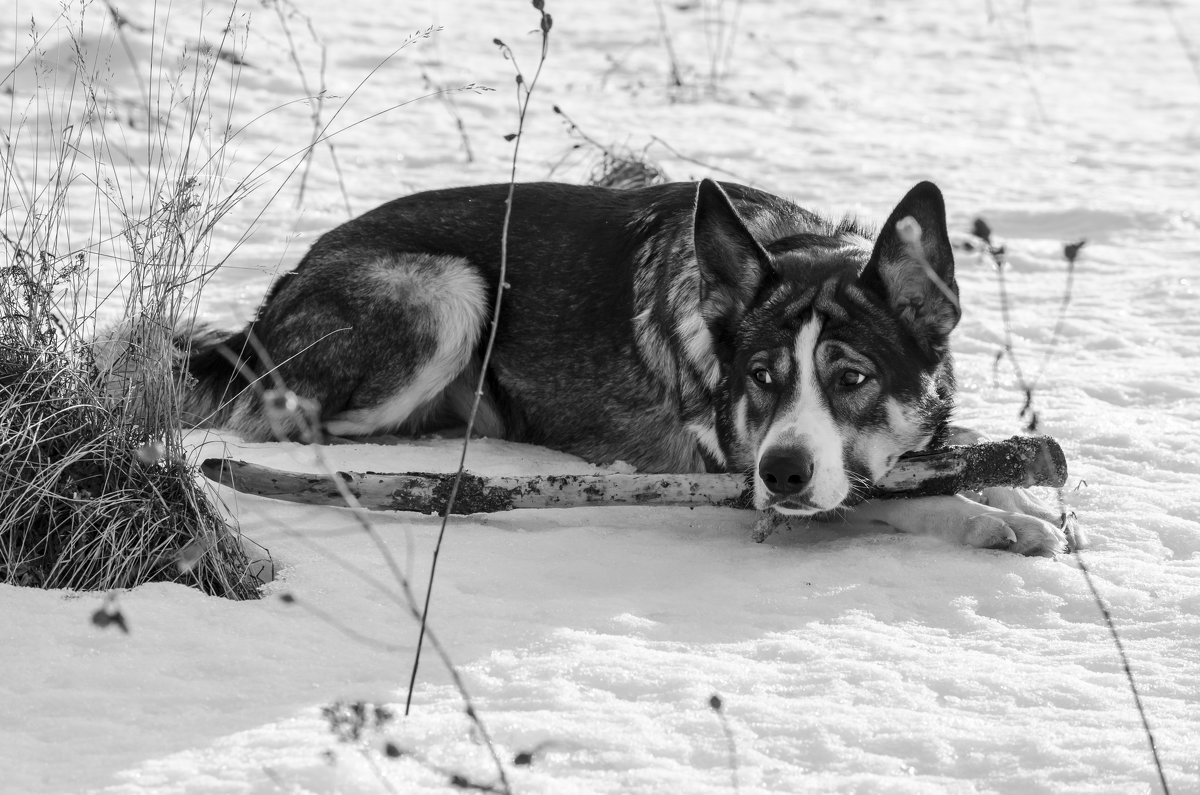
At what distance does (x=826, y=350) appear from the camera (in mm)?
4332

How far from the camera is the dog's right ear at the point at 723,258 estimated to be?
4520 millimetres

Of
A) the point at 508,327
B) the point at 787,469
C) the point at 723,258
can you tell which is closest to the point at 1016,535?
the point at 787,469

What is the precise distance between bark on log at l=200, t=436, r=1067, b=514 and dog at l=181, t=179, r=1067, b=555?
9 cm

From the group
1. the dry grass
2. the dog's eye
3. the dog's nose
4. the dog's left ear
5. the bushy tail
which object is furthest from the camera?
the bushy tail

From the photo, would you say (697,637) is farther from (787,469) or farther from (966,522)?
(966,522)

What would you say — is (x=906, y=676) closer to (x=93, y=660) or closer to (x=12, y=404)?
(x=93, y=660)

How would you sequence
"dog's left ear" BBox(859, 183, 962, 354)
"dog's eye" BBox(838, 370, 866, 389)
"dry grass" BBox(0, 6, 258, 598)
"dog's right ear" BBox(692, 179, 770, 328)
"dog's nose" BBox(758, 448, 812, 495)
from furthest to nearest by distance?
"dog's right ear" BBox(692, 179, 770, 328)
"dog's eye" BBox(838, 370, 866, 389)
"dog's left ear" BBox(859, 183, 962, 354)
"dog's nose" BBox(758, 448, 812, 495)
"dry grass" BBox(0, 6, 258, 598)

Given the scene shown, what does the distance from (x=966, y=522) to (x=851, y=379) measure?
23.8 inches

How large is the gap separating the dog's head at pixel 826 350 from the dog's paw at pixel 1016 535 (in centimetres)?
37

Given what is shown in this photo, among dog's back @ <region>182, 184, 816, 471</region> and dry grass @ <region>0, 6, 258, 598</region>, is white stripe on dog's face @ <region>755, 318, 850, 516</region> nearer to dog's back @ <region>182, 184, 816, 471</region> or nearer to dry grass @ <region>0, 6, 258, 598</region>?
dog's back @ <region>182, 184, 816, 471</region>

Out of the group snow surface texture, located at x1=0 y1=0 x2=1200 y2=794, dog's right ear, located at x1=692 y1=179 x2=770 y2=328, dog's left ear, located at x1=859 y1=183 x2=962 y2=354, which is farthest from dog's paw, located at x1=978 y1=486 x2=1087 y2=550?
A: dog's right ear, located at x1=692 y1=179 x2=770 y2=328

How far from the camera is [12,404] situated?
12.5ft

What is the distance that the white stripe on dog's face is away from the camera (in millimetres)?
4105

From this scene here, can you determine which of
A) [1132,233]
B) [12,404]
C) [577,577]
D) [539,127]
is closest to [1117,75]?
[1132,233]
